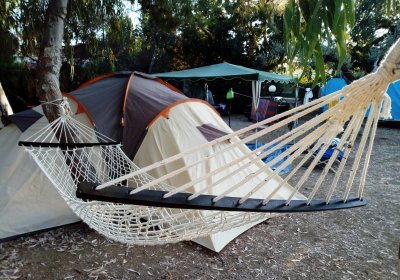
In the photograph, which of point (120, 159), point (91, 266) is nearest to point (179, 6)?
point (120, 159)

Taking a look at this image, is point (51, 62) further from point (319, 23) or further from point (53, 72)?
point (319, 23)

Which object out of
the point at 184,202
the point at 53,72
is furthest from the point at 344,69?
the point at 184,202

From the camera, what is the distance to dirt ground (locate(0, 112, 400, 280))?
1.78m

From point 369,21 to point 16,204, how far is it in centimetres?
976

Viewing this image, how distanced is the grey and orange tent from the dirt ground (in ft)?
0.45

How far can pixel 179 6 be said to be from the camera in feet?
12.1

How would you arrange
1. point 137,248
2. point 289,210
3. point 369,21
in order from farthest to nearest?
point 369,21
point 137,248
point 289,210

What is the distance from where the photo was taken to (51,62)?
2.02 meters

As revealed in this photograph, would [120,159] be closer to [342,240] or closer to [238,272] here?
[238,272]

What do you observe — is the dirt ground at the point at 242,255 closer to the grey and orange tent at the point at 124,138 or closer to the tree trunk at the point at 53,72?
the grey and orange tent at the point at 124,138

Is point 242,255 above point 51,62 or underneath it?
underneath

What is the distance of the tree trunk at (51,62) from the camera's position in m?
2.00

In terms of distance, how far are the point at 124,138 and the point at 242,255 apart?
4.13ft

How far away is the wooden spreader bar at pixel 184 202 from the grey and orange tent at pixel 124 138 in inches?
41.6
